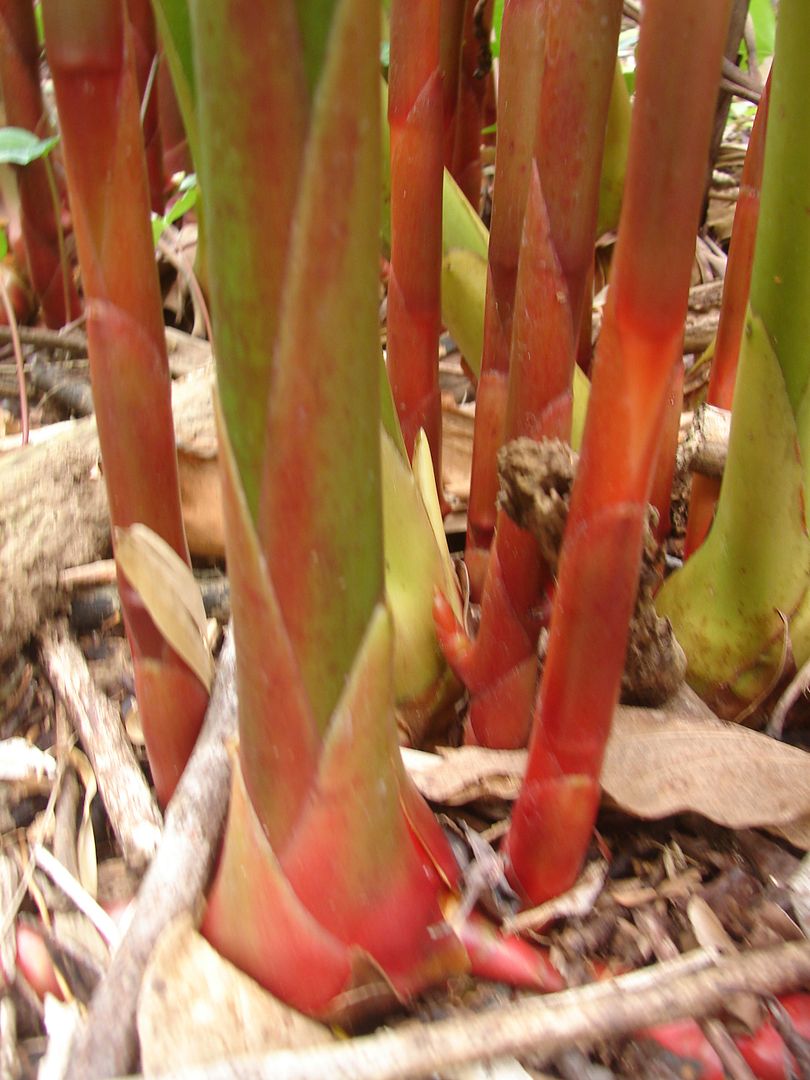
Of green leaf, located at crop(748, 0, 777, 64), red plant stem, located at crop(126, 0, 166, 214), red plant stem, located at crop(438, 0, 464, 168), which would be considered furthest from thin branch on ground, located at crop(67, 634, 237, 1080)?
green leaf, located at crop(748, 0, 777, 64)

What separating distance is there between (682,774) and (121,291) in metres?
0.35

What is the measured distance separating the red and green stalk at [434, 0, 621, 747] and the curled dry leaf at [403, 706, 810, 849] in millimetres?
37

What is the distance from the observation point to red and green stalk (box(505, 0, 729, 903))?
0.28m

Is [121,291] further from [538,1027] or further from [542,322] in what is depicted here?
A: [538,1027]

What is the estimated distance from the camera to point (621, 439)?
1.10 ft

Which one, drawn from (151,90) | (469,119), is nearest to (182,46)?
(469,119)

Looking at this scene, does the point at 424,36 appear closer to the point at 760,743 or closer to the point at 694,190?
the point at 694,190

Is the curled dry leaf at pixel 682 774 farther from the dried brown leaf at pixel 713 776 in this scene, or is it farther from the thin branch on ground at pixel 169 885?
the thin branch on ground at pixel 169 885

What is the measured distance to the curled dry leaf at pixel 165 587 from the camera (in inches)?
17.0

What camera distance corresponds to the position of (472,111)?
97 cm

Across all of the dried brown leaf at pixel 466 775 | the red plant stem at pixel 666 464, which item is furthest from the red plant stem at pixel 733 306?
the dried brown leaf at pixel 466 775

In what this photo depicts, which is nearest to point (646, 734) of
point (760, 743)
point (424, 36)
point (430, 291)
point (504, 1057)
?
point (760, 743)

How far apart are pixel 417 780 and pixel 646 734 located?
12cm

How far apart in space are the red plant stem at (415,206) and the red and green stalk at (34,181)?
670mm
